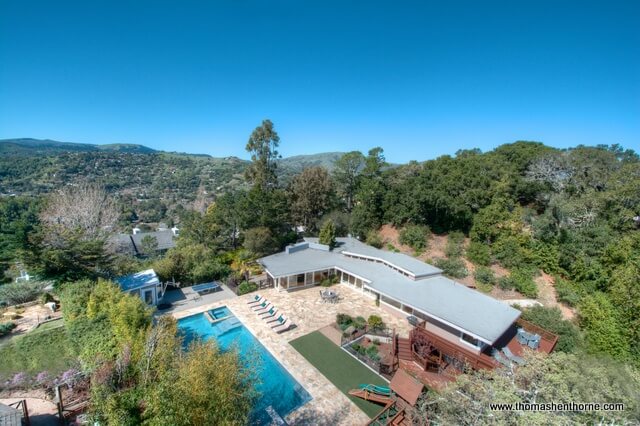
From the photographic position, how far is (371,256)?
Answer: 2389cm

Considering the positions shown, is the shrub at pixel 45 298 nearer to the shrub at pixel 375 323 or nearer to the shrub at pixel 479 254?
the shrub at pixel 375 323

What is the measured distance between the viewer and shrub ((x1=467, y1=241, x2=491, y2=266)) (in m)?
26.0

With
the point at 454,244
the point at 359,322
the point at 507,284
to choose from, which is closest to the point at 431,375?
the point at 359,322

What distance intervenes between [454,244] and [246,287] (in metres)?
21.6

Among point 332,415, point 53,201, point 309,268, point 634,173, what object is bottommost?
point 332,415

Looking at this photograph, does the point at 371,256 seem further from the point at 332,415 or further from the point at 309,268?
the point at 332,415

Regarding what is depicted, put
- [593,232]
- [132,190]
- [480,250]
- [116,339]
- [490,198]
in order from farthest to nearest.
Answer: [132,190] < [490,198] < [480,250] < [593,232] < [116,339]

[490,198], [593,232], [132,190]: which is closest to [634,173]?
[593,232]

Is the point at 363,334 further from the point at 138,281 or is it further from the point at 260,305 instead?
the point at 138,281

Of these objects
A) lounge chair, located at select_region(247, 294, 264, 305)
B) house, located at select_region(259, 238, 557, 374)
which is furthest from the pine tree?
lounge chair, located at select_region(247, 294, 264, 305)

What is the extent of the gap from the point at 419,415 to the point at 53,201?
110 ft

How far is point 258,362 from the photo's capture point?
1161 centimetres

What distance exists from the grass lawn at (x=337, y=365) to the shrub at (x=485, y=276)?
1578 centimetres

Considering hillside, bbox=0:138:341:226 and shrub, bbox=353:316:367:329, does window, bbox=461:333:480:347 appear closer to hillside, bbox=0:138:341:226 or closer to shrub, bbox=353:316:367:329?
shrub, bbox=353:316:367:329
